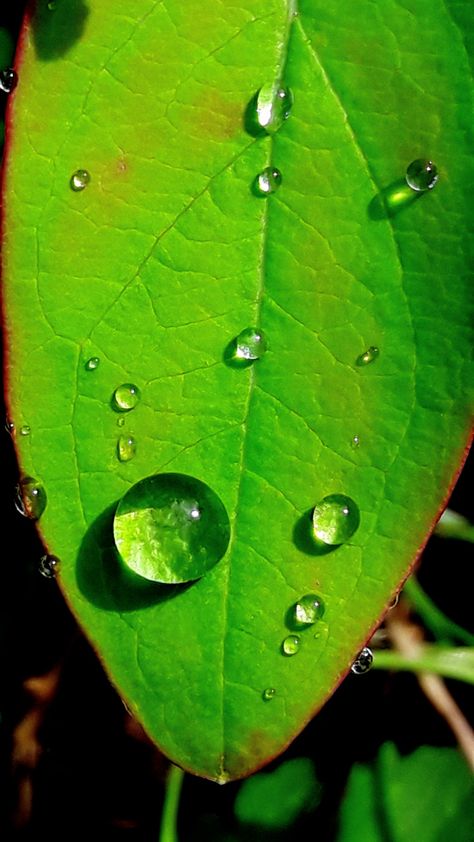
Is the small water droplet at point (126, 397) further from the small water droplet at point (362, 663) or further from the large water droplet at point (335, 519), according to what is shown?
the small water droplet at point (362, 663)

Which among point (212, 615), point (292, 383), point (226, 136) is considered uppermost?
point (226, 136)

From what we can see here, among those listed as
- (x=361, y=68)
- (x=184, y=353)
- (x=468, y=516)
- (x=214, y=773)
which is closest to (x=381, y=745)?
(x=468, y=516)

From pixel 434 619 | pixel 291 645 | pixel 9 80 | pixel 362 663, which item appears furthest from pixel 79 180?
pixel 434 619

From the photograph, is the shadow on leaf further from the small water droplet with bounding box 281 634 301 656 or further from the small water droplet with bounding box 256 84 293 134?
the small water droplet with bounding box 256 84 293 134

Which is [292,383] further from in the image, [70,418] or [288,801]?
[288,801]

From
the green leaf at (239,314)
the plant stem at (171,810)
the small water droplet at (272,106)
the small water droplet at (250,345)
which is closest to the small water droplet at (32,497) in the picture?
the green leaf at (239,314)

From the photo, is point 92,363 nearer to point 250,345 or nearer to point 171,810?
point 250,345
